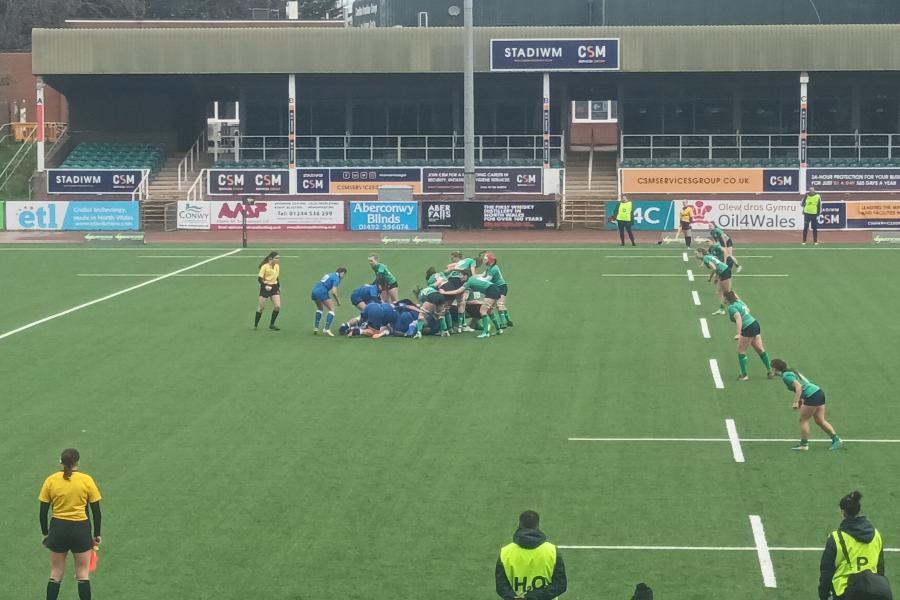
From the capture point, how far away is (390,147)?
236 ft

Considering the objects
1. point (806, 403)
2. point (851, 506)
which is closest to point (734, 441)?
point (806, 403)

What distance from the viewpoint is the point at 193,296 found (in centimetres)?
3916

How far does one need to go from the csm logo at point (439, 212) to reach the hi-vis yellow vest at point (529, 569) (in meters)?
47.4

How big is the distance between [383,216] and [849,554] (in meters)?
48.3

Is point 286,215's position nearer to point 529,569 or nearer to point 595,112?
point 595,112

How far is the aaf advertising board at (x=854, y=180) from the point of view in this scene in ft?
210

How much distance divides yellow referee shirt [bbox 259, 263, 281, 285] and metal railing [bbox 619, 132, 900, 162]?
1537 inches

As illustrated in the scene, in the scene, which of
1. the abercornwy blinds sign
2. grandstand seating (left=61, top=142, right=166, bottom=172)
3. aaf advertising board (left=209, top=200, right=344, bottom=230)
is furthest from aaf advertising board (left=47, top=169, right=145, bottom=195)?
the abercornwy blinds sign

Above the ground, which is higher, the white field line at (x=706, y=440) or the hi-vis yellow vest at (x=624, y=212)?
the hi-vis yellow vest at (x=624, y=212)

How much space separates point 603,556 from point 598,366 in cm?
1228

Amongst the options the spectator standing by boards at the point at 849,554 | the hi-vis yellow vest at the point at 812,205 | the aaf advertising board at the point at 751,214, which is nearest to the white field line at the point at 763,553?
the spectator standing by boards at the point at 849,554

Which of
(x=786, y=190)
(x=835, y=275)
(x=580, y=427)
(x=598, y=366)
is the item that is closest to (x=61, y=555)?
(x=580, y=427)

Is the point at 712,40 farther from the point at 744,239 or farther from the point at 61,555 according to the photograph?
the point at 61,555

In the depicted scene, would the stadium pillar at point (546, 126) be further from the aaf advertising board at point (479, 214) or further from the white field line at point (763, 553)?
the white field line at point (763, 553)
